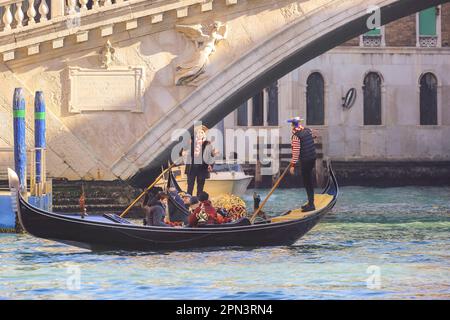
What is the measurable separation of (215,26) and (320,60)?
40.3ft

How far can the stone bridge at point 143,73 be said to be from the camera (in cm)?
1956

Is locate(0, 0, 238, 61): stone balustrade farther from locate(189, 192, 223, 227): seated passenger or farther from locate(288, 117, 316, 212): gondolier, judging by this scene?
locate(189, 192, 223, 227): seated passenger

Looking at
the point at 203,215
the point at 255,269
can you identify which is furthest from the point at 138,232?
the point at 255,269

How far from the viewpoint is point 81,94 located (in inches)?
777

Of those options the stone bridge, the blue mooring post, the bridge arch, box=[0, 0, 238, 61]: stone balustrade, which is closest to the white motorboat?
the bridge arch

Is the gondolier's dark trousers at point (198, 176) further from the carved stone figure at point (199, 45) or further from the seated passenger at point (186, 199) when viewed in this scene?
the carved stone figure at point (199, 45)

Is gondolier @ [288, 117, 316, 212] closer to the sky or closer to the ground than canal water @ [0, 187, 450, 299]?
closer to the sky

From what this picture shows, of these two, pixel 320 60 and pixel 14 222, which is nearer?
pixel 14 222

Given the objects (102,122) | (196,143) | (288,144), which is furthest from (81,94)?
(288,144)

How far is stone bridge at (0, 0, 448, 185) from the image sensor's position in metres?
19.6

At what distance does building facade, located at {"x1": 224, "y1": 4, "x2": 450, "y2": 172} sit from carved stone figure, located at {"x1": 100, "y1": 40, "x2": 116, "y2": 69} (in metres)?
Result: 11.8

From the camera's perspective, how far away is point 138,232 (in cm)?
1603

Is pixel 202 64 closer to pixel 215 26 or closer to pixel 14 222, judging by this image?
pixel 215 26

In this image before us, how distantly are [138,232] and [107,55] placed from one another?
418cm
